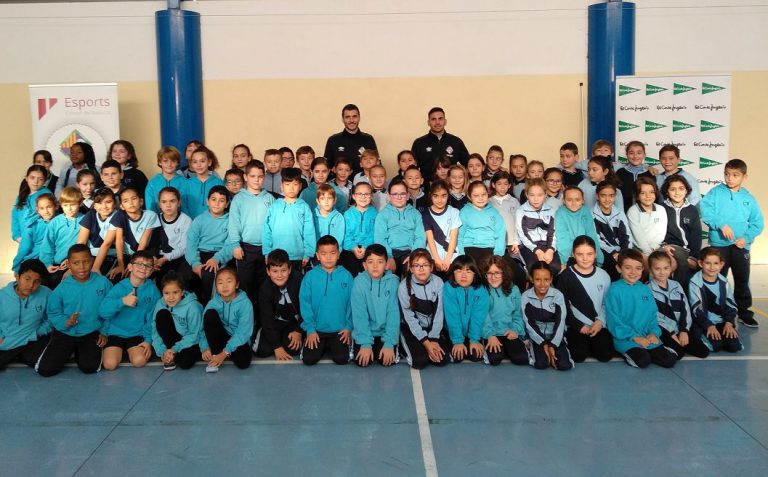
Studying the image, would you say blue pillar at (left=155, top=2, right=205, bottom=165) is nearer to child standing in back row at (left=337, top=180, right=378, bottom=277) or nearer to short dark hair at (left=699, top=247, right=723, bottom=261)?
child standing in back row at (left=337, top=180, right=378, bottom=277)

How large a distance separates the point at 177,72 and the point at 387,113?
8.69ft

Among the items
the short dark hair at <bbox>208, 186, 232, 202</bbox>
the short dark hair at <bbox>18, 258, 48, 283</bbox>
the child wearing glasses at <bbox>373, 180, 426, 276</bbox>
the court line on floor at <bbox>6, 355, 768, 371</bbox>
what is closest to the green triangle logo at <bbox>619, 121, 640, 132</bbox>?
the child wearing glasses at <bbox>373, 180, 426, 276</bbox>

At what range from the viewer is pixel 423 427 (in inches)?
155

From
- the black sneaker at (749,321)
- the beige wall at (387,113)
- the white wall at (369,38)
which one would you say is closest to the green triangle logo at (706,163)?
the beige wall at (387,113)

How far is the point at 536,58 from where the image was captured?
8695 millimetres

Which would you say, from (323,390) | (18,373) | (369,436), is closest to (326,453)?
(369,436)

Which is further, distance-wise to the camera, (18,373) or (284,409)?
(18,373)

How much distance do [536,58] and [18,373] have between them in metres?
6.73

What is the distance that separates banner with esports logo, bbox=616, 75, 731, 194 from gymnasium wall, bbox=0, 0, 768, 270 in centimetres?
68

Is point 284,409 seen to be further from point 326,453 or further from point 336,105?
point 336,105

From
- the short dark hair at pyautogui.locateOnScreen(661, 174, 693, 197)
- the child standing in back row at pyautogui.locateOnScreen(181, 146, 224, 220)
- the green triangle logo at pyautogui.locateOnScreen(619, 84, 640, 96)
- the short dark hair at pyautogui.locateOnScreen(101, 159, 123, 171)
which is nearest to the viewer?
the short dark hair at pyautogui.locateOnScreen(661, 174, 693, 197)

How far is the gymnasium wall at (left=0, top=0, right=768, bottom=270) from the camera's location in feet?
28.3

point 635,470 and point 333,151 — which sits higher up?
point 333,151

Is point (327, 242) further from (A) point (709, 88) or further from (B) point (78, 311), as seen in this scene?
(A) point (709, 88)
